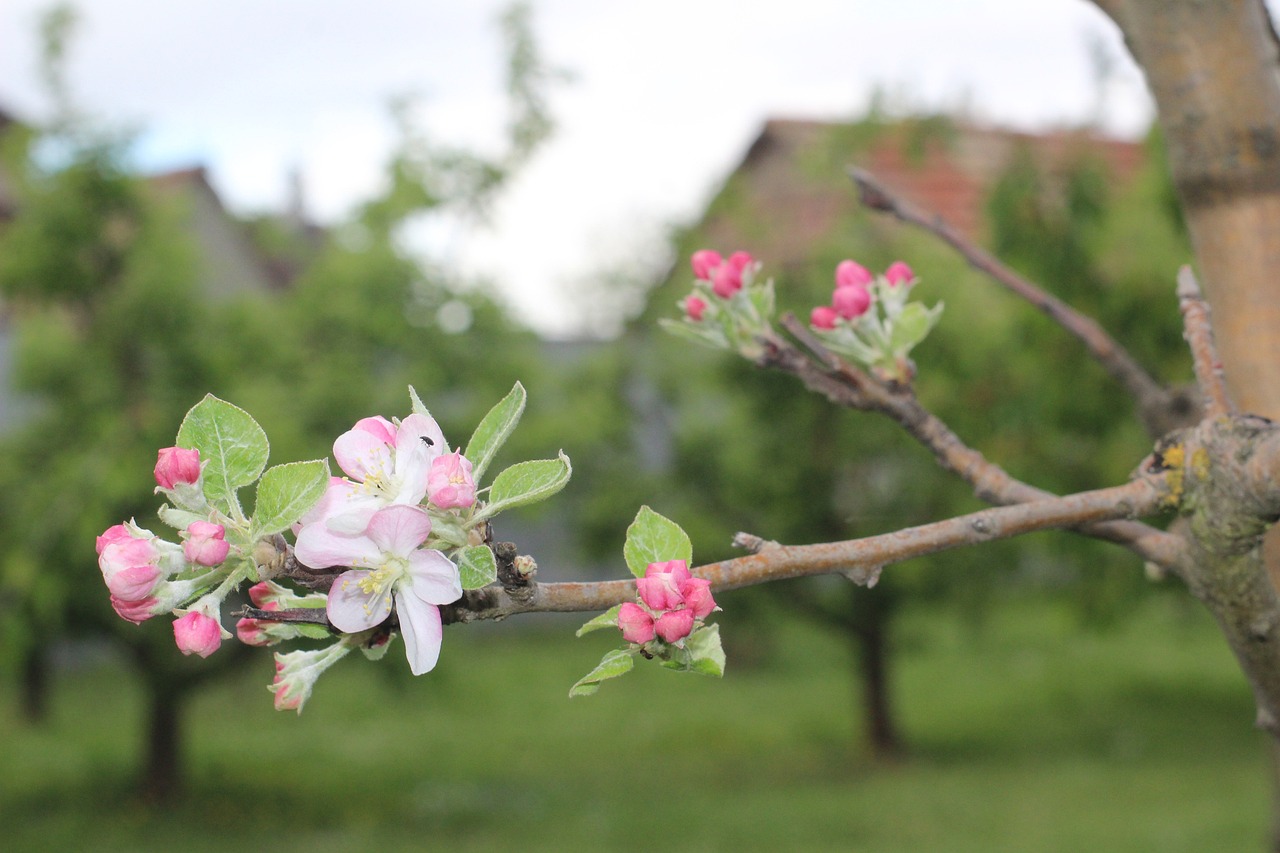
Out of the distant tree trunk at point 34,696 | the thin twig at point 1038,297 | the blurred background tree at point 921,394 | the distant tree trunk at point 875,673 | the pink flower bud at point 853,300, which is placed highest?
the pink flower bud at point 853,300

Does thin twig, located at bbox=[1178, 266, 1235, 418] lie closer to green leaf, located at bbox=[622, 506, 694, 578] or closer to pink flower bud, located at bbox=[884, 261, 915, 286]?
pink flower bud, located at bbox=[884, 261, 915, 286]

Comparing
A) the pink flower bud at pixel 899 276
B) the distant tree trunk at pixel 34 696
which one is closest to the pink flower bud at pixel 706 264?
the pink flower bud at pixel 899 276

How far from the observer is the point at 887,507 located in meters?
9.41

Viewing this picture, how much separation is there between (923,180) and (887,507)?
7.33 meters

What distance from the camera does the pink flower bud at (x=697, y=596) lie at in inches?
37.3

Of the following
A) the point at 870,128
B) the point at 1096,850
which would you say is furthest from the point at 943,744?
the point at 870,128

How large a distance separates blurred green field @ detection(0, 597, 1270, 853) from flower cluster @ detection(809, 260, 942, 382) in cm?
676

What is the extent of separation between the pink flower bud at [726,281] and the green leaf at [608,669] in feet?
2.13

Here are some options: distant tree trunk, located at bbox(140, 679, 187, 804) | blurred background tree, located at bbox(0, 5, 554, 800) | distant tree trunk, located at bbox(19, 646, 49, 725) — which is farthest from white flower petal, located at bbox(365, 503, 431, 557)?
distant tree trunk, located at bbox(19, 646, 49, 725)

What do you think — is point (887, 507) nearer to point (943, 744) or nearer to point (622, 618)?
point (943, 744)

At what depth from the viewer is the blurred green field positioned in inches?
316

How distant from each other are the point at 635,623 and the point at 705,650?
0.07m

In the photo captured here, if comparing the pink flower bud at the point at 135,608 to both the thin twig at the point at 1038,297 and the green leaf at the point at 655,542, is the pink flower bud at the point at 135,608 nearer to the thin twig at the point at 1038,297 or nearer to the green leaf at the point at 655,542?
the green leaf at the point at 655,542

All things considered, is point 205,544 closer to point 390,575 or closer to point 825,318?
point 390,575
